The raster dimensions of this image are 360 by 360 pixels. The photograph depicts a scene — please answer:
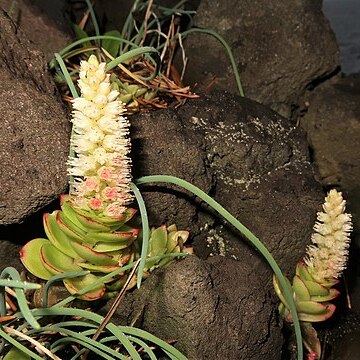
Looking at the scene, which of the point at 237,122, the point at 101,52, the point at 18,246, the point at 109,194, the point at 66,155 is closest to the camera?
the point at 109,194

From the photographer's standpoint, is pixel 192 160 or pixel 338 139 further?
pixel 338 139

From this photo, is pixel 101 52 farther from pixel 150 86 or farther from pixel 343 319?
pixel 343 319

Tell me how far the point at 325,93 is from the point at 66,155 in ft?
3.52

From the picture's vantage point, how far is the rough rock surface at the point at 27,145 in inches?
46.6

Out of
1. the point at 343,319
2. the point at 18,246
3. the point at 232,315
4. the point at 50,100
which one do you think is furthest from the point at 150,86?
the point at 343,319

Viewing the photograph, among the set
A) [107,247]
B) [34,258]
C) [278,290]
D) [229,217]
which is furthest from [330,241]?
[34,258]

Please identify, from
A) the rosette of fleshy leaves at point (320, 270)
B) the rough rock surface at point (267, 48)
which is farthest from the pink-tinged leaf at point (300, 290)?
the rough rock surface at point (267, 48)

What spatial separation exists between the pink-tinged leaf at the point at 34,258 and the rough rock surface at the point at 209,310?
0.19 m

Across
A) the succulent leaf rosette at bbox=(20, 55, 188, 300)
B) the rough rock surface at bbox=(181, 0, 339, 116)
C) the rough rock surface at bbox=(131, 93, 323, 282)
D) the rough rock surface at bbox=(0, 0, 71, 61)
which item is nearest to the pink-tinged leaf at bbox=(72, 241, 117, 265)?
the succulent leaf rosette at bbox=(20, 55, 188, 300)

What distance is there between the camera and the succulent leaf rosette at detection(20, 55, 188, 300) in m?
1.02

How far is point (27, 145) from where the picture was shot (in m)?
1.20

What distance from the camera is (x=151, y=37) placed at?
6.93 feet

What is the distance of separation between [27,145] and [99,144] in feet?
0.72

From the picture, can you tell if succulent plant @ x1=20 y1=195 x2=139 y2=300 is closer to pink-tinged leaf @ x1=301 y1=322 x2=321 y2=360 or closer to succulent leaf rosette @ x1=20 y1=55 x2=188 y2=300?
succulent leaf rosette @ x1=20 y1=55 x2=188 y2=300
